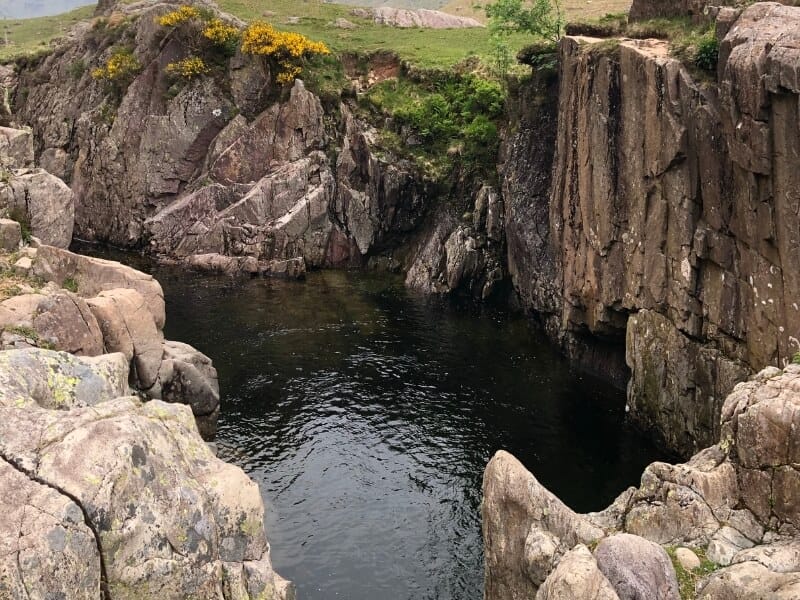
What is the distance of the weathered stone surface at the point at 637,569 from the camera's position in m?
20.0

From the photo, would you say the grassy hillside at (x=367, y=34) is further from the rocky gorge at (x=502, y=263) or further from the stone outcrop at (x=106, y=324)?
the stone outcrop at (x=106, y=324)

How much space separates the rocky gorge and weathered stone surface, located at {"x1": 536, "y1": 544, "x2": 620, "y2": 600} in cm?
10

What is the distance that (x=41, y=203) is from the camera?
4044 centimetres

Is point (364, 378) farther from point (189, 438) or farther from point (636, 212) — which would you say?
point (189, 438)

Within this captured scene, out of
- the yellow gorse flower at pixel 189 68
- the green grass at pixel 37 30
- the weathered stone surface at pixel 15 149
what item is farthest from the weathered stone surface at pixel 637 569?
the green grass at pixel 37 30

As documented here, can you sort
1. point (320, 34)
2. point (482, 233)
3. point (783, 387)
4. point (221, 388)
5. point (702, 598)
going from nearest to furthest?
point (702, 598)
point (783, 387)
point (221, 388)
point (482, 233)
point (320, 34)

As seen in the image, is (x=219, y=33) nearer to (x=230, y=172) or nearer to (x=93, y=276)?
(x=230, y=172)

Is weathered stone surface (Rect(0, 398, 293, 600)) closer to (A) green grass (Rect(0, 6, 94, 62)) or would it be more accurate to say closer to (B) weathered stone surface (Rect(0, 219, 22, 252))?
(B) weathered stone surface (Rect(0, 219, 22, 252))

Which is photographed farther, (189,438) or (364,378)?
(364,378)

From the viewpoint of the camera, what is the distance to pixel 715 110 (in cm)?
3534

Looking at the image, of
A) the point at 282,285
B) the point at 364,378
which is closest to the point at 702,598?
A: the point at 364,378

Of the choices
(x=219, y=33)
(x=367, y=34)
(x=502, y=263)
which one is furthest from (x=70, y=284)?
(x=367, y=34)

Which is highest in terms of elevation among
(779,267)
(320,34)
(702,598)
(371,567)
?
(320,34)

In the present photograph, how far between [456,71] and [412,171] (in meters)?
14.5
